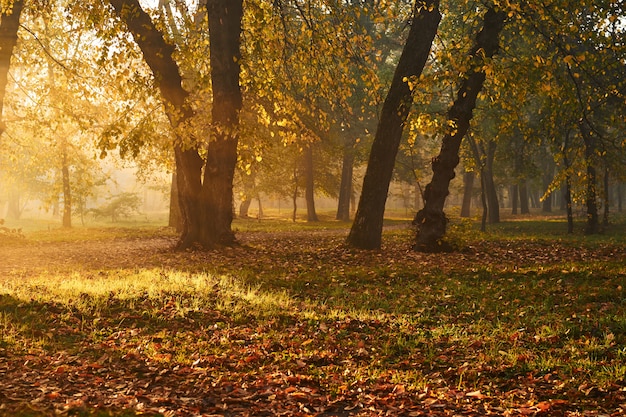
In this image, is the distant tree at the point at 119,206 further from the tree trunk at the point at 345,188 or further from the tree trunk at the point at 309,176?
the tree trunk at the point at 345,188

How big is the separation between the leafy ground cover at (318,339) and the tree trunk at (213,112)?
2.90 m

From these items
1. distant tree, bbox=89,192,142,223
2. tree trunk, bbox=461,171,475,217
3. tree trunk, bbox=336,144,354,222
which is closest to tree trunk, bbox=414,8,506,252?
tree trunk, bbox=336,144,354,222

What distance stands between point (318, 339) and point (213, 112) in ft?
30.0

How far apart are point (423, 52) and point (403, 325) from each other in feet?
31.0

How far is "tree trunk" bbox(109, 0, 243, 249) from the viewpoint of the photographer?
14.7 m

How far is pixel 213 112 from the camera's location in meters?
14.8

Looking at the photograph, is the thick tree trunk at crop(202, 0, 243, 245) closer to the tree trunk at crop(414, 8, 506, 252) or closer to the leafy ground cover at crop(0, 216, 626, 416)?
the leafy ground cover at crop(0, 216, 626, 416)

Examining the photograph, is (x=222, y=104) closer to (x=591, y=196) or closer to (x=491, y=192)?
(x=591, y=196)

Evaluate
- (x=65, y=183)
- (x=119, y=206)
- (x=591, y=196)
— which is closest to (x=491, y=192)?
(x=591, y=196)

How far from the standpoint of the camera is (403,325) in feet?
26.3

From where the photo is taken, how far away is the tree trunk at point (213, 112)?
1467 cm

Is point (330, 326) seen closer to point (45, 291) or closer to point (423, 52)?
point (45, 291)

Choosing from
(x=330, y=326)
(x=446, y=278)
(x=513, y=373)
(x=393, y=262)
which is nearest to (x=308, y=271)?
(x=393, y=262)

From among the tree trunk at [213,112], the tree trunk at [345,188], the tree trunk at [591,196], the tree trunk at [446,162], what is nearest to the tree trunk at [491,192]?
the tree trunk at [345,188]
